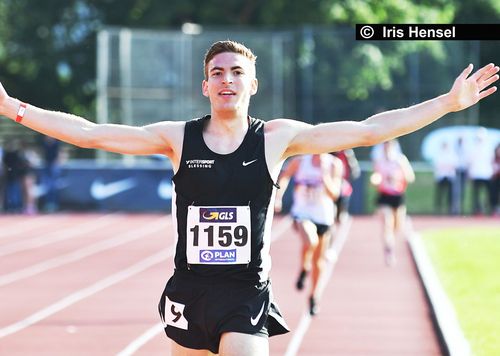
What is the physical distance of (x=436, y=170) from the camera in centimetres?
3006

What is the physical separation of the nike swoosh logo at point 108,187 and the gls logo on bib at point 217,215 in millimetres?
25162

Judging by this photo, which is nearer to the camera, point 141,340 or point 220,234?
point 220,234

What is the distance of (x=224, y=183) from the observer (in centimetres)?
559

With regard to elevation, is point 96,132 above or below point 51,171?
above

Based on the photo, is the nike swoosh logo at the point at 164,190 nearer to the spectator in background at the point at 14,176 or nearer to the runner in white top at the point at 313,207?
the spectator in background at the point at 14,176

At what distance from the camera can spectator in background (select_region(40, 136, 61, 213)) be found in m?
30.2

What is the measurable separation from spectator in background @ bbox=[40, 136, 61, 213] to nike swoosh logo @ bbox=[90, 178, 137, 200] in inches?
38.7

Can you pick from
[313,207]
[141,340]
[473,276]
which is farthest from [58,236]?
[141,340]

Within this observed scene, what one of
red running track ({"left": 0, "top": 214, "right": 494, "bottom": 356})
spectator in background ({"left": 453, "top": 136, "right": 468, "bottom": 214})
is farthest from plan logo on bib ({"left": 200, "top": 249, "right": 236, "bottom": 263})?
spectator in background ({"left": 453, "top": 136, "right": 468, "bottom": 214})

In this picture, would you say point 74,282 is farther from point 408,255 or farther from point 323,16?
point 323,16

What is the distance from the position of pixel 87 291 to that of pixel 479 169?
17.1 meters

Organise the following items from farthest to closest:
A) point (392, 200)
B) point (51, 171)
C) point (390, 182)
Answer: point (51, 171) < point (392, 200) < point (390, 182)

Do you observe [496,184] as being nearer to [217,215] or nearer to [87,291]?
[87,291]

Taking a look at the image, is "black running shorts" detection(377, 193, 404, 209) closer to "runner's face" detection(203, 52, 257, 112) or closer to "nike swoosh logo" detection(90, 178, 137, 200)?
"runner's face" detection(203, 52, 257, 112)
